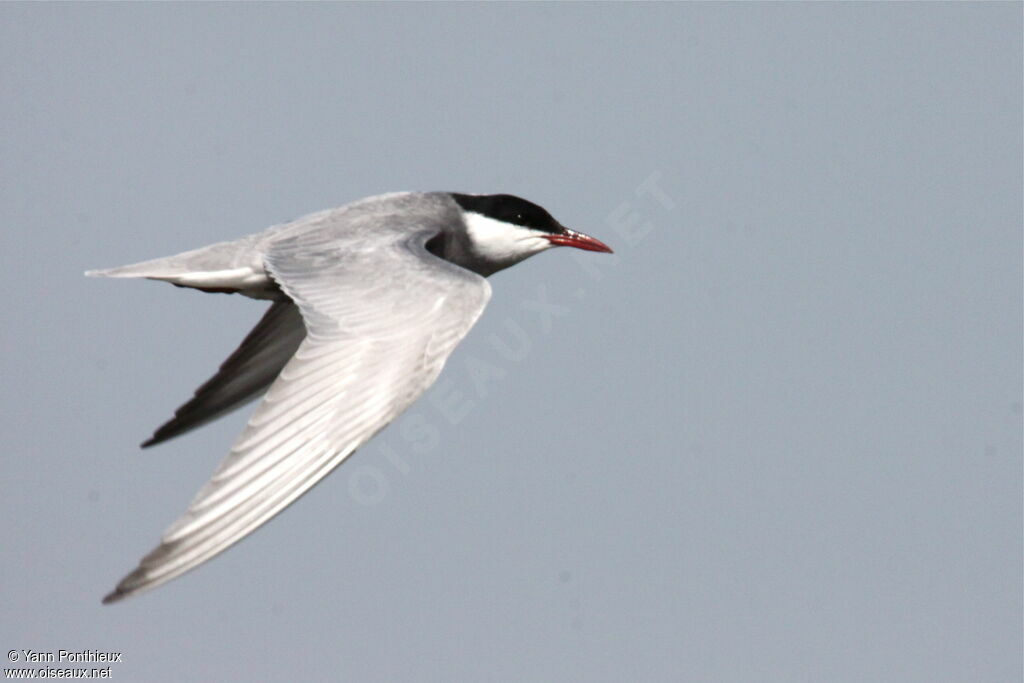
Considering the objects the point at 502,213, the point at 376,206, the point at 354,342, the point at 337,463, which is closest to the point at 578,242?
the point at 502,213

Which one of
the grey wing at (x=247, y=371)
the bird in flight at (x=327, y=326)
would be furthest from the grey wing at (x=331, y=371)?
the grey wing at (x=247, y=371)

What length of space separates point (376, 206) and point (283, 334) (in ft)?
4.08

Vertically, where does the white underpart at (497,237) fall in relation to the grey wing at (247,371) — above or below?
above

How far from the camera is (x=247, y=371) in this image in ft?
35.5

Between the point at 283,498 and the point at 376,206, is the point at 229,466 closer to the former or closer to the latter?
the point at 283,498

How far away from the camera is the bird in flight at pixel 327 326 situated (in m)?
7.07

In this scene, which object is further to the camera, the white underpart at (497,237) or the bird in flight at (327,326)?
the white underpart at (497,237)

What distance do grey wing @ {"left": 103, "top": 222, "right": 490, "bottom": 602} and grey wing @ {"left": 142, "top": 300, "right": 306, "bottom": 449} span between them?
125 centimetres

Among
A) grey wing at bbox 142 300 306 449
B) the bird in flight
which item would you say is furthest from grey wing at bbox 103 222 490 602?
grey wing at bbox 142 300 306 449

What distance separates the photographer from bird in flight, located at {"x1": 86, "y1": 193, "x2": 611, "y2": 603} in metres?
7.07

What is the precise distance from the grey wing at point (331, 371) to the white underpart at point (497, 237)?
1.31 metres

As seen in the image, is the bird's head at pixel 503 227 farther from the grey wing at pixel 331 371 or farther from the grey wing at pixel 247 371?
the grey wing at pixel 247 371

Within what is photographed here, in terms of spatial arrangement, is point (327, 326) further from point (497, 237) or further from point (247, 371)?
point (497, 237)

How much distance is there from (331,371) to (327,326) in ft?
1.68
